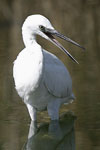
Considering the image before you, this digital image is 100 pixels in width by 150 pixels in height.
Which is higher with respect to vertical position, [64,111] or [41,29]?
[41,29]

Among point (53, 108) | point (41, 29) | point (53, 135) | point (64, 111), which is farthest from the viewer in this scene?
point (64, 111)

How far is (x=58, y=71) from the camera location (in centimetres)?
770

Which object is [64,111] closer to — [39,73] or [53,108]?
[53,108]

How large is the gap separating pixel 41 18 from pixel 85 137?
5.23ft

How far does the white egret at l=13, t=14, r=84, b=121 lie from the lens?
698 centimetres

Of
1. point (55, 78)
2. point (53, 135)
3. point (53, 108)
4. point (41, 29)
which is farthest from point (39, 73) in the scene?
point (53, 135)

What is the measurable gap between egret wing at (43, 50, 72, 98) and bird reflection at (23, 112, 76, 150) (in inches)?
15.4

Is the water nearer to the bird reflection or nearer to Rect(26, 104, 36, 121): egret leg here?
the bird reflection

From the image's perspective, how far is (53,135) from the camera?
736 centimetres

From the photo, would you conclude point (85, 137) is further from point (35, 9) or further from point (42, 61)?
point (35, 9)

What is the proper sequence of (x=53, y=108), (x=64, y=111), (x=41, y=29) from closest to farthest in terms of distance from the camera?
→ (x=41, y=29)
(x=53, y=108)
(x=64, y=111)

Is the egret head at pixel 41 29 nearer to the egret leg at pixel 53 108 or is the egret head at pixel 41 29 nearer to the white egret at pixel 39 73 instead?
A: the white egret at pixel 39 73

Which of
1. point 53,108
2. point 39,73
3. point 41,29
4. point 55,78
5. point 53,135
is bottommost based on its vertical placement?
point 53,135

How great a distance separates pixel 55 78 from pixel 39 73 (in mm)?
669
